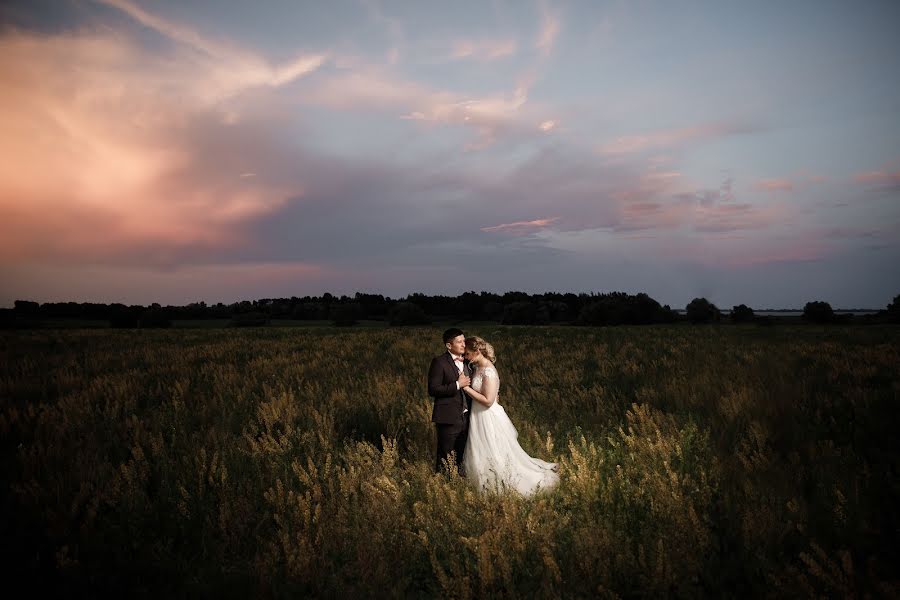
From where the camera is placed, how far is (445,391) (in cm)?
491

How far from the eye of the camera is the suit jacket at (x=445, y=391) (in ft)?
16.2

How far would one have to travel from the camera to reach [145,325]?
5603 cm

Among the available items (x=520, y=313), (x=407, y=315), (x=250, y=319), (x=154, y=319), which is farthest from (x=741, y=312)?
(x=154, y=319)

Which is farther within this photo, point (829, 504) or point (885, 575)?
point (829, 504)

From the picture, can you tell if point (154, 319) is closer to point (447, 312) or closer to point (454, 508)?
point (447, 312)

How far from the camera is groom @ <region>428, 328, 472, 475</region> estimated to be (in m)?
4.94

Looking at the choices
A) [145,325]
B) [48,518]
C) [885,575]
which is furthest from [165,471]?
[145,325]

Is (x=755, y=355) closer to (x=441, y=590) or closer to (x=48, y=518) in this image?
(x=441, y=590)

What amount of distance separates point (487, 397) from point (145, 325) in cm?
6247

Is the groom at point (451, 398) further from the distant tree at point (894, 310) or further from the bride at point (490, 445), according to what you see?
the distant tree at point (894, 310)

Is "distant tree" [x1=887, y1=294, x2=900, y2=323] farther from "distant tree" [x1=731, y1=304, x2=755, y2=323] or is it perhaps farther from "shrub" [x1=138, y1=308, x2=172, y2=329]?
"shrub" [x1=138, y1=308, x2=172, y2=329]

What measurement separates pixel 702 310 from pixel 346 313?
59.0 meters

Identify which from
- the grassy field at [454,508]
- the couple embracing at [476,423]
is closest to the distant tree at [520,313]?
the grassy field at [454,508]

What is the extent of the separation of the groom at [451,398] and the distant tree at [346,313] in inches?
1984
